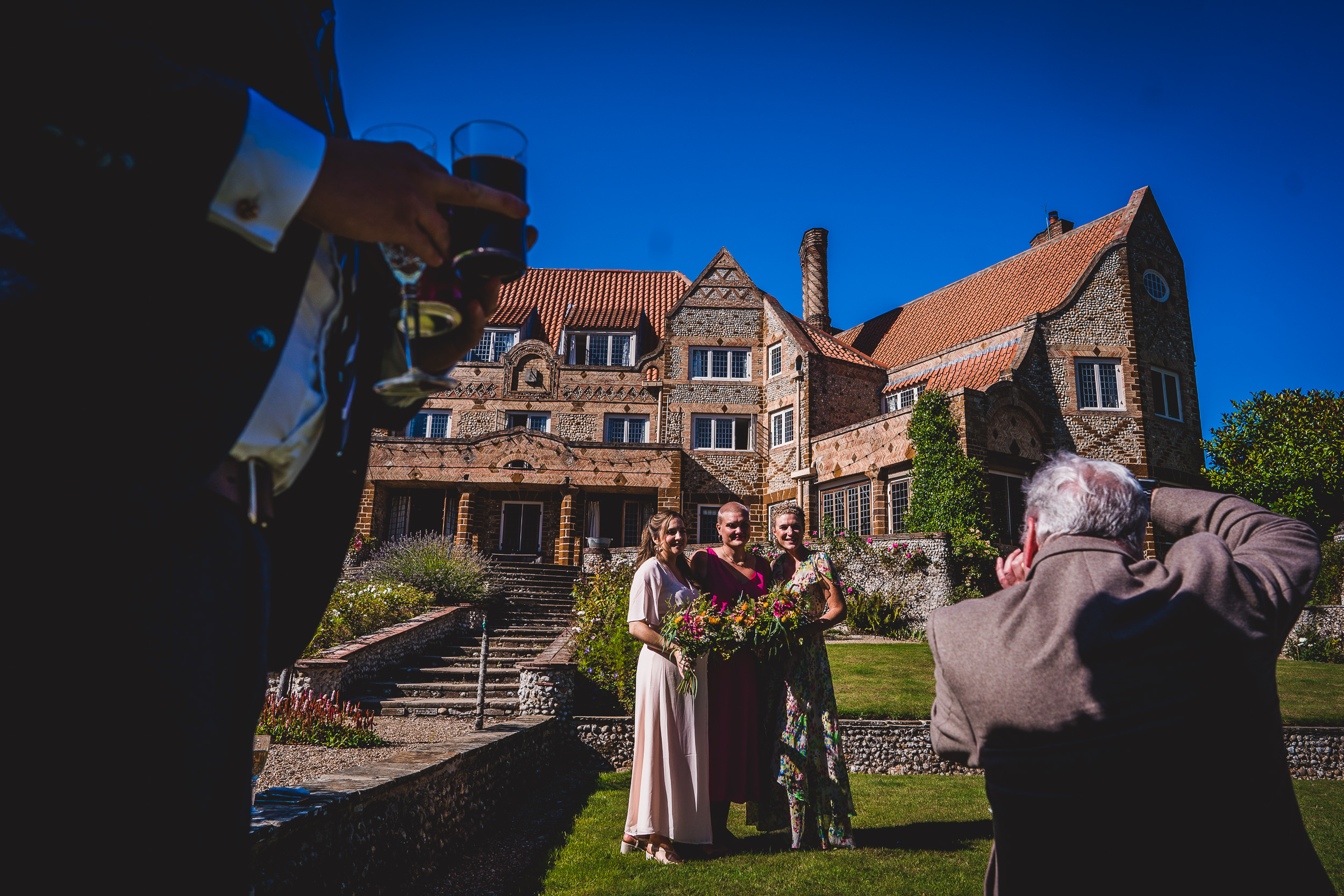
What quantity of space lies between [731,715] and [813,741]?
0.65 m

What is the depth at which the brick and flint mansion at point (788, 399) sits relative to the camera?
2525 cm

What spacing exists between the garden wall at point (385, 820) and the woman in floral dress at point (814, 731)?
7.77ft

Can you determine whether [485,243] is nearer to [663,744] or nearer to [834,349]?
[663,744]

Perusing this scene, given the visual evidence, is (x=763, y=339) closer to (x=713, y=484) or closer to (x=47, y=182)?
(x=713, y=484)

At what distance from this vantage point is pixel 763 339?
3083 cm

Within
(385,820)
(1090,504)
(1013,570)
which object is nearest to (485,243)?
(1090,504)

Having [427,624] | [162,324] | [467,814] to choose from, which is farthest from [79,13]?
[427,624]

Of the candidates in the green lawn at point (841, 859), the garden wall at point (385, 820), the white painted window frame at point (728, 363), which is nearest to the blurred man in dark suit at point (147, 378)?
the garden wall at point (385, 820)

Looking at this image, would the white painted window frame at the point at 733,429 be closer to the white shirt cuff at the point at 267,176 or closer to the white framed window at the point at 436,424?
the white framed window at the point at 436,424

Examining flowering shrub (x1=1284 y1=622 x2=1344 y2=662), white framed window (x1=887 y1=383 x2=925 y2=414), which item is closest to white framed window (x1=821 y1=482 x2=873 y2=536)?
white framed window (x1=887 y1=383 x2=925 y2=414)

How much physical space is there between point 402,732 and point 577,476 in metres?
17.9

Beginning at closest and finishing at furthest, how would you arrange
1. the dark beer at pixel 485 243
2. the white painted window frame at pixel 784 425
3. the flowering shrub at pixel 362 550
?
the dark beer at pixel 485 243 → the flowering shrub at pixel 362 550 → the white painted window frame at pixel 784 425

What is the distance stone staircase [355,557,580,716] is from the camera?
37.3 ft

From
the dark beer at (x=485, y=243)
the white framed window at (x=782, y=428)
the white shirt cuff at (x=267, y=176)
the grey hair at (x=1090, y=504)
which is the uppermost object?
the white framed window at (x=782, y=428)
